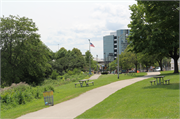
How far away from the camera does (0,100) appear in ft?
45.8

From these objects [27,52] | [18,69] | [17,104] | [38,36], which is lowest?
[17,104]

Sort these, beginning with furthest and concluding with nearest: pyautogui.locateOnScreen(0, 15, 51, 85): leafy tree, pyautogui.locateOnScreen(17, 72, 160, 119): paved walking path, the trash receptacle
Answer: pyautogui.locateOnScreen(0, 15, 51, 85): leafy tree → the trash receptacle → pyautogui.locateOnScreen(17, 72, 160, 119): paved walking path

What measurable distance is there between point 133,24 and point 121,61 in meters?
38.2

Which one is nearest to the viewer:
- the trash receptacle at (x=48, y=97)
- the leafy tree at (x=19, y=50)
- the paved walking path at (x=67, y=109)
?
the paved walking path at (x=67, y=109)

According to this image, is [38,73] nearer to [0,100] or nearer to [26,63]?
[26,63]

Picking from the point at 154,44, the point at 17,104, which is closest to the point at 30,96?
the point at 17,104

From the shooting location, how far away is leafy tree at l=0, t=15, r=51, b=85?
36688 millimetres

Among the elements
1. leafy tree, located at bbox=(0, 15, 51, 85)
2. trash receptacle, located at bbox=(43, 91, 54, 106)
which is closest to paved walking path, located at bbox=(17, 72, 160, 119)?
trash receptacle, located at bbox=(43, 91, 54, 106)

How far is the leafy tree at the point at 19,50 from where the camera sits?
36.7 m

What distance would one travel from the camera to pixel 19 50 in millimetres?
37531

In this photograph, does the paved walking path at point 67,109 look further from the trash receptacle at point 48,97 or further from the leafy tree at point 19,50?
the leafy tree at point 19,50

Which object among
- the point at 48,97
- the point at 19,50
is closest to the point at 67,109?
the point at 48,97

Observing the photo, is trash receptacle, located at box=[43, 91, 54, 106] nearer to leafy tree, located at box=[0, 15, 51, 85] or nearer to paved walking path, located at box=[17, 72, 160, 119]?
paved walking path, located at box=[17, 72, 160, 119]

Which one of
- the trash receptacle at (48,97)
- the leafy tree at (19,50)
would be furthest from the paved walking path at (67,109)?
the leafy tree at (19,50)
